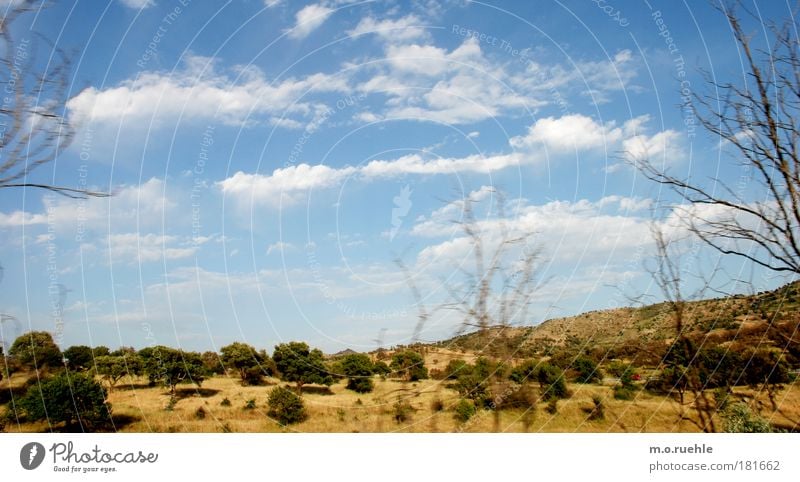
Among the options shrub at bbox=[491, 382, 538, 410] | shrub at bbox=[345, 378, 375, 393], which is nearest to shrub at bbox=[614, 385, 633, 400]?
shrub at bbox=[491, 382, 538, 410]

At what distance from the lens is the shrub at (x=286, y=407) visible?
21.0m

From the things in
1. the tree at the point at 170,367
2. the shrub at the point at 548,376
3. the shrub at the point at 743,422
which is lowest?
the shrub at the point at 743,422

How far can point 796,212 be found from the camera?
6348 mm

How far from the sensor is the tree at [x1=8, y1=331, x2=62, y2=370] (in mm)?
12047

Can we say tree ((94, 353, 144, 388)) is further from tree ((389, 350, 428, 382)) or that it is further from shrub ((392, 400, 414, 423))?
tree ((389, 350, 428, 382))

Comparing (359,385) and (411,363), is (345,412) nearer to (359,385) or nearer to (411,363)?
(359,385)

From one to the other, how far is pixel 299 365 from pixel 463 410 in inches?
446

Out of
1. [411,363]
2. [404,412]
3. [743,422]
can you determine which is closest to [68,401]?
[404,412]

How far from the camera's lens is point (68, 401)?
1459 cm

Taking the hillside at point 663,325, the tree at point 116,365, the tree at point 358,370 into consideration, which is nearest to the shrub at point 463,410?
the tree at point 358,370

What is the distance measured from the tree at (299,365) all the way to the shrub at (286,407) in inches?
41.5

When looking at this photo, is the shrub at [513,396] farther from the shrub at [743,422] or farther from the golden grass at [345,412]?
the shrub at [743,422]
